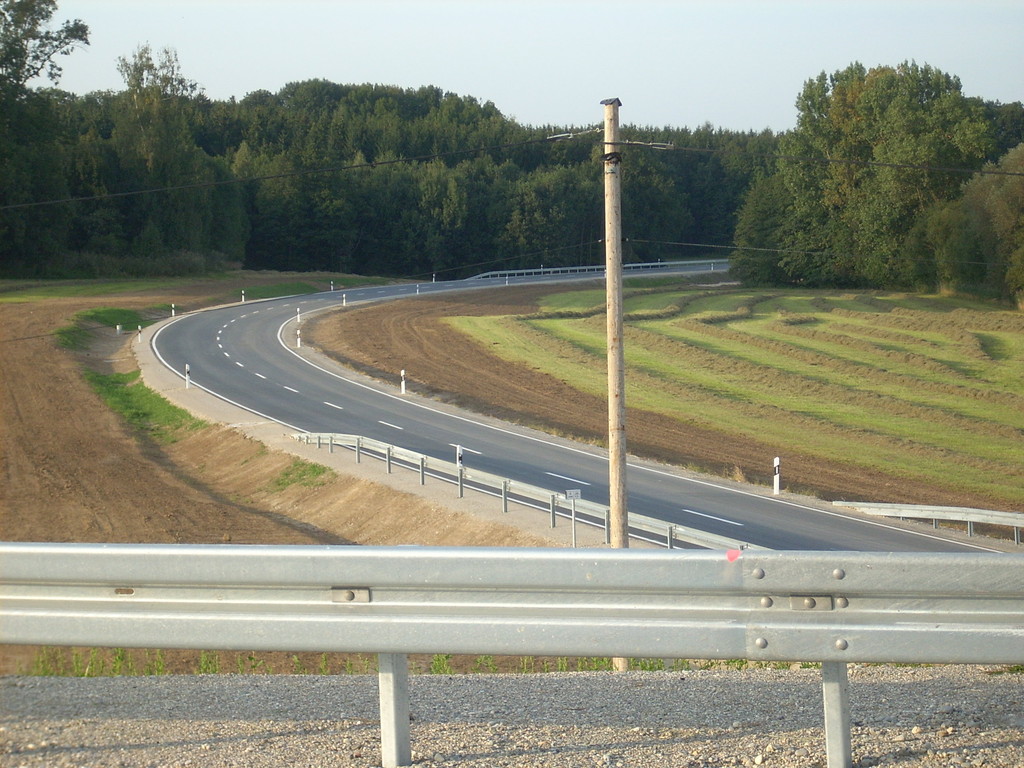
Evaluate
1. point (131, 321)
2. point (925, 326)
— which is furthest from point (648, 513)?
point (131, 321)

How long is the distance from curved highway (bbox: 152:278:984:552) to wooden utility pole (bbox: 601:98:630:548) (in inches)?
266

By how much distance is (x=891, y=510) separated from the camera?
2111cm

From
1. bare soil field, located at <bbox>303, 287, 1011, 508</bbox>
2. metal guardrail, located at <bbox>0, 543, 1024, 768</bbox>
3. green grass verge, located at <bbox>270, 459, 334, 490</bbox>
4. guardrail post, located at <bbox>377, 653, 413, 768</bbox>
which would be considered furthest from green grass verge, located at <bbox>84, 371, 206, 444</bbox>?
guardrail post, located at <bbox>377, 653, 413, 768</bbox>

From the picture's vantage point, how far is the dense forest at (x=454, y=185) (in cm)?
6303

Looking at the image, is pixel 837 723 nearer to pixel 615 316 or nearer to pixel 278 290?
pixel 615 316

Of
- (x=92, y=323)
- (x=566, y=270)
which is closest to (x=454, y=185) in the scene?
(x=566, y=270)

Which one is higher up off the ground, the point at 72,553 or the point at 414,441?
the point at 72,553

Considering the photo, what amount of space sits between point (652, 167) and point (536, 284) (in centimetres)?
2738

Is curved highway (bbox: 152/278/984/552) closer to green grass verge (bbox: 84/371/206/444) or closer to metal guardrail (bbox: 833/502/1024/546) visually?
metal guardrail (bbox: 833/502/1024/546)

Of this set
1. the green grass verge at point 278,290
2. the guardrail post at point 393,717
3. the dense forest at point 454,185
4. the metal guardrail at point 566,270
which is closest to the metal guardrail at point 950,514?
the guardrail post at point 393,717

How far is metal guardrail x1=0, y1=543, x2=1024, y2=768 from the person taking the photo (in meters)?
3.62

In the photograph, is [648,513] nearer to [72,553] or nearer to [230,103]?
[72,553]

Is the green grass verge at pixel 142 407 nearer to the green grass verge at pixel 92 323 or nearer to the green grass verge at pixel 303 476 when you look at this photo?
the green grass verge at pixel 92 323

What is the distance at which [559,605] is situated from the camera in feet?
12.3
